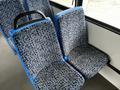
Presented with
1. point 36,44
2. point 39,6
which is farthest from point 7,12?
point 36,44

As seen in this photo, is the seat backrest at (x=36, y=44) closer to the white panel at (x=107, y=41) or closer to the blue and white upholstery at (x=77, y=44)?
the blue and white upholstery at (x=77, y=44)

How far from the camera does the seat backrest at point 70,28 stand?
1384 mm

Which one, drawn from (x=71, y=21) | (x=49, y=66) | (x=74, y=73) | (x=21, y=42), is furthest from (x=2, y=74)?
(x=71, y=21)

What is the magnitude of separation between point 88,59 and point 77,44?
0.27 m

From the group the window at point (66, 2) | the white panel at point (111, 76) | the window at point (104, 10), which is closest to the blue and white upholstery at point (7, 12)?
the window at point (66, 2)

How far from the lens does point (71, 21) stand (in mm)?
1461

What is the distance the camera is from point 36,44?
121 centimetres

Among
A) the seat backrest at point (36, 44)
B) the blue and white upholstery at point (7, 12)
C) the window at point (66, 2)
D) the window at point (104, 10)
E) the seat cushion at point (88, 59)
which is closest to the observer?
the seat backrest at point (36, 44)

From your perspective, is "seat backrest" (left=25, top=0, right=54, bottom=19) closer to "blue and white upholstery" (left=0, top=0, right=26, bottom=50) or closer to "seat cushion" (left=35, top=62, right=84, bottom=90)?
"blue and white upholstery" (left=0, top=0, right=26, bottom=50)

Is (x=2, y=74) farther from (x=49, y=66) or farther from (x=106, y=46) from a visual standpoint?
(x=106, y=46)

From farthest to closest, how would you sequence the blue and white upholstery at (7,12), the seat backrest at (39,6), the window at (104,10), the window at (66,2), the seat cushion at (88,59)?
the window at (66,2) → the seat backrest at (39,6) → the blue and white upholstery at (7,12) → the window at (104,10) → the seat cushion at (88,59)

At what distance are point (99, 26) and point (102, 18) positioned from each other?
14 cm

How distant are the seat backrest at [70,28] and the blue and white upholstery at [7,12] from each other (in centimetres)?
72

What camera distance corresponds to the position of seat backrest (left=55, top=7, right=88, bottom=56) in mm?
1384
